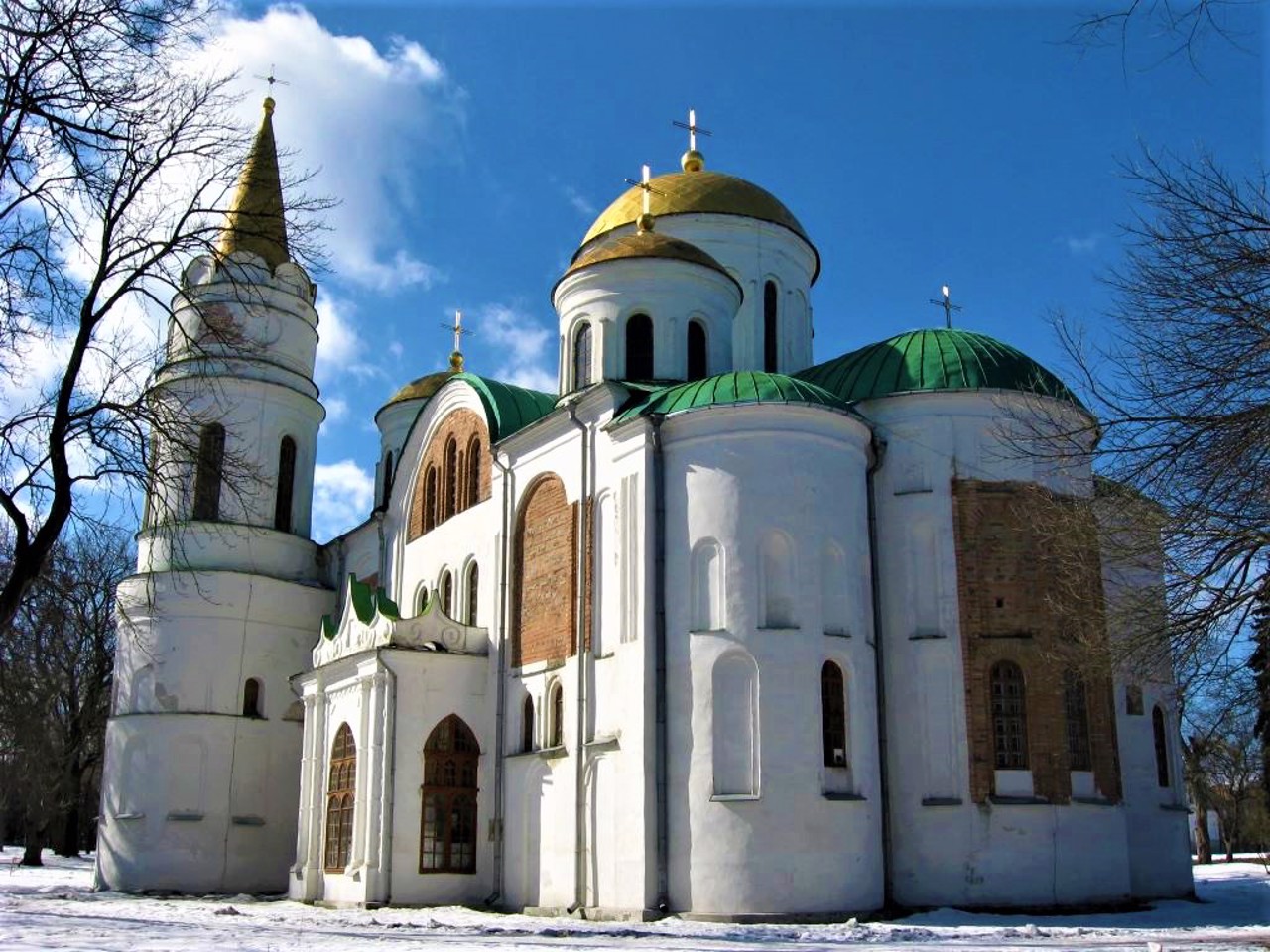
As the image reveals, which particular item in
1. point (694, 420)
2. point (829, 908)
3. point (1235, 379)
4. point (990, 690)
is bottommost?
point (829, 908)

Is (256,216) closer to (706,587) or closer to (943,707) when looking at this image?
(706,587)

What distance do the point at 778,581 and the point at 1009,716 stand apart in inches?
172

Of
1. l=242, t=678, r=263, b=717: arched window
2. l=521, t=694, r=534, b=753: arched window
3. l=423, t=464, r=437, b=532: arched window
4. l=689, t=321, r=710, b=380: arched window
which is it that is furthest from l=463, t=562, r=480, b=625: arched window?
l=242, t=678, r=263, b=717: arched window

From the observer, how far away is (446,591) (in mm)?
26469

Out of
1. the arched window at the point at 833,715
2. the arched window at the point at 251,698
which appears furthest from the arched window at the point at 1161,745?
the arched window at the point at 251,698

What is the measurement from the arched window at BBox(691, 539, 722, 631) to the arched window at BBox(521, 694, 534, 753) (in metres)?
4.09

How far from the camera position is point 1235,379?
1085 centimetres

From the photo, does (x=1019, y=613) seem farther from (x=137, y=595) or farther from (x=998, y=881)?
(x=137, y=595)

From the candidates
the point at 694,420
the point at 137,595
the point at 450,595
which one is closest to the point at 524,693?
the point at 450,595

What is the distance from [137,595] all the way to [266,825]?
5.92 m

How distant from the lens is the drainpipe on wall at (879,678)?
20453 millimetres

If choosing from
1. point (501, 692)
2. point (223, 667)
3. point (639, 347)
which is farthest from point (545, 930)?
point (223, 667)

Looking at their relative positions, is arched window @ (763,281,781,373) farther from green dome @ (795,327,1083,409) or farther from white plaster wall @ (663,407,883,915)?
white plaster wall @ (663,407,883,915)

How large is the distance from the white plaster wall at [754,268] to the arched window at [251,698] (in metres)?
12.9
